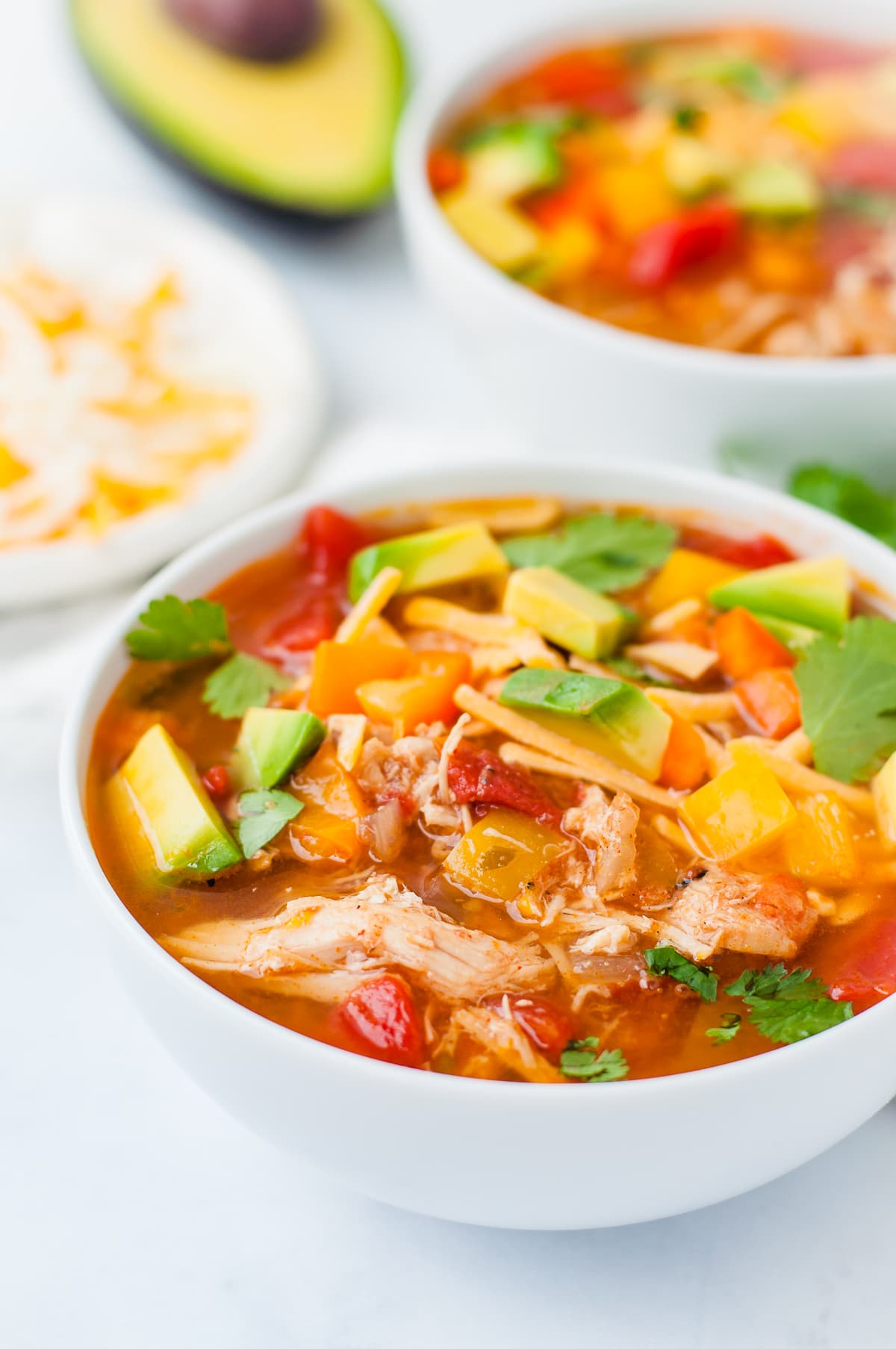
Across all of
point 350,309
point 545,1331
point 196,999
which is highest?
point 196,999

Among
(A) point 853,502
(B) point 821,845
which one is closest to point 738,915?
(B) point 821,845

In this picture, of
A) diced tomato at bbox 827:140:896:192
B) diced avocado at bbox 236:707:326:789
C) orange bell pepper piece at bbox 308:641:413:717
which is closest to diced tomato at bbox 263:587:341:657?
orange bell pepper piece at bbox 308:641:413:717

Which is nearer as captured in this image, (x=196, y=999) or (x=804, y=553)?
(x=196, y=999)

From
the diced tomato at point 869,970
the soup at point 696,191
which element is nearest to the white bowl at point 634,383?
the soup at point 696,191

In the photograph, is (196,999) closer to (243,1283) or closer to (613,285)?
(243,1283)

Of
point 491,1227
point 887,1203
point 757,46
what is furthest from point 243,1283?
point 757,46

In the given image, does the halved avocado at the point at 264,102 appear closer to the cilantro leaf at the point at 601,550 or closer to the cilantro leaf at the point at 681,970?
the cilantro leaf at the point at 601,550

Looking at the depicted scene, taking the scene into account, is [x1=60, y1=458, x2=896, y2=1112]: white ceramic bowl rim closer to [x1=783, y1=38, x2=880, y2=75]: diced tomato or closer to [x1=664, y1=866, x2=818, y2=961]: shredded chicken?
[x1=664, y1=866, x2=818, y2=961]: shredded chicken
